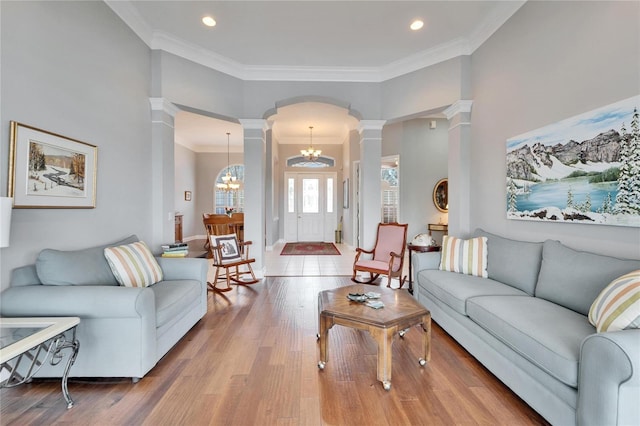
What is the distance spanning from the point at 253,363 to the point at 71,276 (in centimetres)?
152

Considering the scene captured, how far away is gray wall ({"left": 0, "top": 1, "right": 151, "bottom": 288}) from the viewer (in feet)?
7.05

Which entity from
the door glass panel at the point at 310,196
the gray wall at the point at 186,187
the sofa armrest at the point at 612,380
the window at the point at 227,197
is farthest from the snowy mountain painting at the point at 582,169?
the window at the point at 227,197

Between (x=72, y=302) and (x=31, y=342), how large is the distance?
46cm

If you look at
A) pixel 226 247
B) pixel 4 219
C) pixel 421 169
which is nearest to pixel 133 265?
pixel 4 219

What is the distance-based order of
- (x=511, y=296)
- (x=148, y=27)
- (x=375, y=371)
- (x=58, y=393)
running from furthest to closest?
(x=148, y=27) → (x=511, y=296) → (x=375, y=371) → (x=58, y=393)

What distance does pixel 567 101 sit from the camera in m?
2.57

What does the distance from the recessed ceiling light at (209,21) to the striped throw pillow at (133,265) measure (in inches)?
103

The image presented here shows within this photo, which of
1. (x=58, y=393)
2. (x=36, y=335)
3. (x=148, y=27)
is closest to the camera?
(x=36, y=335)

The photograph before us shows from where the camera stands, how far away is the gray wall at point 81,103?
2.15 metres

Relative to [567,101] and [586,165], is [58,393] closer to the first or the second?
[586,165]

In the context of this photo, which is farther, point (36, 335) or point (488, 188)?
point (488, 188)

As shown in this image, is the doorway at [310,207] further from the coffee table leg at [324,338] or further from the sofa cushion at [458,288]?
the coffee table leg at [324,338]

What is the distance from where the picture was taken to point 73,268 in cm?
231

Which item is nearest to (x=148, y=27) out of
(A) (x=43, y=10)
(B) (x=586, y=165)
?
(A) (x=43, y=10)
